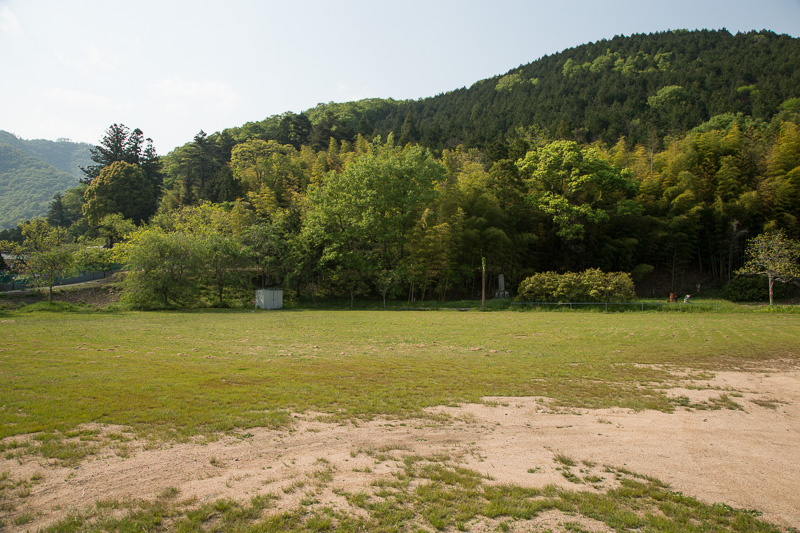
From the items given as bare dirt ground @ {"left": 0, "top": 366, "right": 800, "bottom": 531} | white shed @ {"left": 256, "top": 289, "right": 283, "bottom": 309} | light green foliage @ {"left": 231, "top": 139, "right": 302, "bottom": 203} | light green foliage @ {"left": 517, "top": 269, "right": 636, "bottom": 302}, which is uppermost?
light green foliage @ {"left": 231, "top": 139, "right": 302, "bottom": 203}

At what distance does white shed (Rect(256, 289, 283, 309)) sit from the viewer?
3238cm

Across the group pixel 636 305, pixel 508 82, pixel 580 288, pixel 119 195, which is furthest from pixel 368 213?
pixel 508 82

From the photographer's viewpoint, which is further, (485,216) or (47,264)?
(485,216)

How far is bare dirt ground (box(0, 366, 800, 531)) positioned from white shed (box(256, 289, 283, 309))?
27.1m

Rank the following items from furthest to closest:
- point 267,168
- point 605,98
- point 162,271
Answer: point 605,98, point 267,168, point 162,271

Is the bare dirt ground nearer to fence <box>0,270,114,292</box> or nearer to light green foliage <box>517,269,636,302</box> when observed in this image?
light green foliage <box>517,269,636,302</box>

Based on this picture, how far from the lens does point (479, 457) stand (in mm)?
5453

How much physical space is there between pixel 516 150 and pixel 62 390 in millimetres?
43383

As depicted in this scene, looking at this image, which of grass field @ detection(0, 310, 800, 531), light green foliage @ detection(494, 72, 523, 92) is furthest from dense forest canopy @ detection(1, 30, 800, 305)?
light green foliage @ detection(494, 72, 523, 92)

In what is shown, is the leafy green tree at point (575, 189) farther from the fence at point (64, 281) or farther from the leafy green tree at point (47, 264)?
the fence at point (64, 281)

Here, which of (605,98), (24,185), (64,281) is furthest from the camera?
(24,185)

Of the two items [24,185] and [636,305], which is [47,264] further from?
[24,185]

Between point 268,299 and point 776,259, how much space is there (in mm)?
37212

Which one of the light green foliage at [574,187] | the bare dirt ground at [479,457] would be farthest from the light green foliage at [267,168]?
the bare dirt ground at [479,457]
